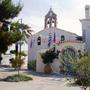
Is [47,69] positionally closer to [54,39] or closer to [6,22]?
[54,39]

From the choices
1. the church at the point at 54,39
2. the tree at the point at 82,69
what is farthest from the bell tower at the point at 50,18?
the tree at the point at 82,69

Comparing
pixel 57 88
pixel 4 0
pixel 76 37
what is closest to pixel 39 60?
pixel 76 37

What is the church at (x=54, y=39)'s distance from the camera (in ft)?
121

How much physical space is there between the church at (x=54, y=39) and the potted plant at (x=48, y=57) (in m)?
0.61

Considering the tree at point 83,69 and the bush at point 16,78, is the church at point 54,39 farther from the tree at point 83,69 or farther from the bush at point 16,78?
the tree at point 83,69

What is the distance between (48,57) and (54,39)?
24.4 feet

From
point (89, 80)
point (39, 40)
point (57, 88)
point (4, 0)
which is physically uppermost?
point (4, 0)

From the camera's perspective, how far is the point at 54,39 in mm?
43500

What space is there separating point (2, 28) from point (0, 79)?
500 cm

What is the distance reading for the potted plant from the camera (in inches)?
1438

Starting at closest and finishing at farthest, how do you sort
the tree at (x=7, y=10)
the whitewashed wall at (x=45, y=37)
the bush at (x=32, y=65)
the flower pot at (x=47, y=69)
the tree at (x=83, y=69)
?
the tree at (x=83, y=69) < the tree at (x=7, y=10) < the flower pot at (x=47, y=69) < the bush at (x=32, y=65) < the whitewashed wall at (x=45, y=37)

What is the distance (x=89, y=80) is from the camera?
46.0 feet

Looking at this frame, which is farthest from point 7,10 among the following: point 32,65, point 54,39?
point 54,39

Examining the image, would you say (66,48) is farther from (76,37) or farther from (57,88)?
(57,88)
